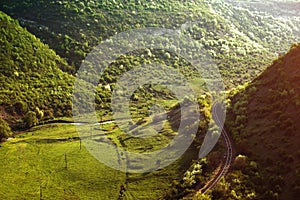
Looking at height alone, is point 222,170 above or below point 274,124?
below

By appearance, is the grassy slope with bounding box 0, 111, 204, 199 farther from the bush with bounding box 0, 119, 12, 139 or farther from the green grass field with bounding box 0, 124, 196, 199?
the bush with bounding box 0, 119, 12, 139

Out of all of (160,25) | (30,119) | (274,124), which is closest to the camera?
(274,124)

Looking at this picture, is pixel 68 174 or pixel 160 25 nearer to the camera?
pixel 68 174

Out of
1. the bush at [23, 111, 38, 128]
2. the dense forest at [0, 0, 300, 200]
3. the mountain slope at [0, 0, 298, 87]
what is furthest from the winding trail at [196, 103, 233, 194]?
the mountain slope at [0, 0, 298, 87]

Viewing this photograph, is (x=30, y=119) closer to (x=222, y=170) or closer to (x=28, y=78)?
(x=28, y=78)

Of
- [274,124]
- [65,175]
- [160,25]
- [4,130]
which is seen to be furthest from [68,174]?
[160,25]

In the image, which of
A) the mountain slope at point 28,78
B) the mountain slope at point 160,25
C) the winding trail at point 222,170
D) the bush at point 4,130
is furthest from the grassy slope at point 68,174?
the mountain slope at point 160,25
